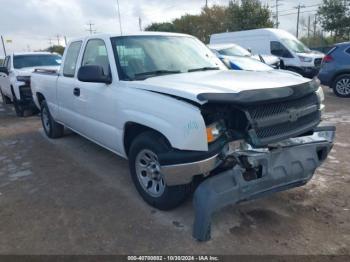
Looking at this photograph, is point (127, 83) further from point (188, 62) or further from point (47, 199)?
point (47, 199)

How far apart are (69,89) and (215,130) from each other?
10.0 ft

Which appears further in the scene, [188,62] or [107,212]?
[188,62]

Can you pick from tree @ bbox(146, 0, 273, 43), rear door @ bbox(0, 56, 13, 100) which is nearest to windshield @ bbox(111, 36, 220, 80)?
rear door @ bbox(0, 56, 13, 100)

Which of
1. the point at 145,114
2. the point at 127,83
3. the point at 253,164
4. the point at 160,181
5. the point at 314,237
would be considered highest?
the point at 127,83

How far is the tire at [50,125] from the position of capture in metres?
6.87

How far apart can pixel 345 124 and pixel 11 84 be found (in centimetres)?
876

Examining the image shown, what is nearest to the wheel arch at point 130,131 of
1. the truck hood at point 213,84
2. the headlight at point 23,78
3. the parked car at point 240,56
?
the truck hood at point 213,84

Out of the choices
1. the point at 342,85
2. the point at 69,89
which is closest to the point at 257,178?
the point at 69,89

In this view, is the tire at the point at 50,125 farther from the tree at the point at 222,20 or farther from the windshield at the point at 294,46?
the tree at the point at 222,20

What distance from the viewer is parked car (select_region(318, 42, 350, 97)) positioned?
10539 mm

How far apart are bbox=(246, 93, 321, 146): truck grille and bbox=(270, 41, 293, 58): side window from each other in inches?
498

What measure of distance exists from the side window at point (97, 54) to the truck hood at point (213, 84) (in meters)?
0.78

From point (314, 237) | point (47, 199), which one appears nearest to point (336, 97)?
point (314, 237)

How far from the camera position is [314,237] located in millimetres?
3195
